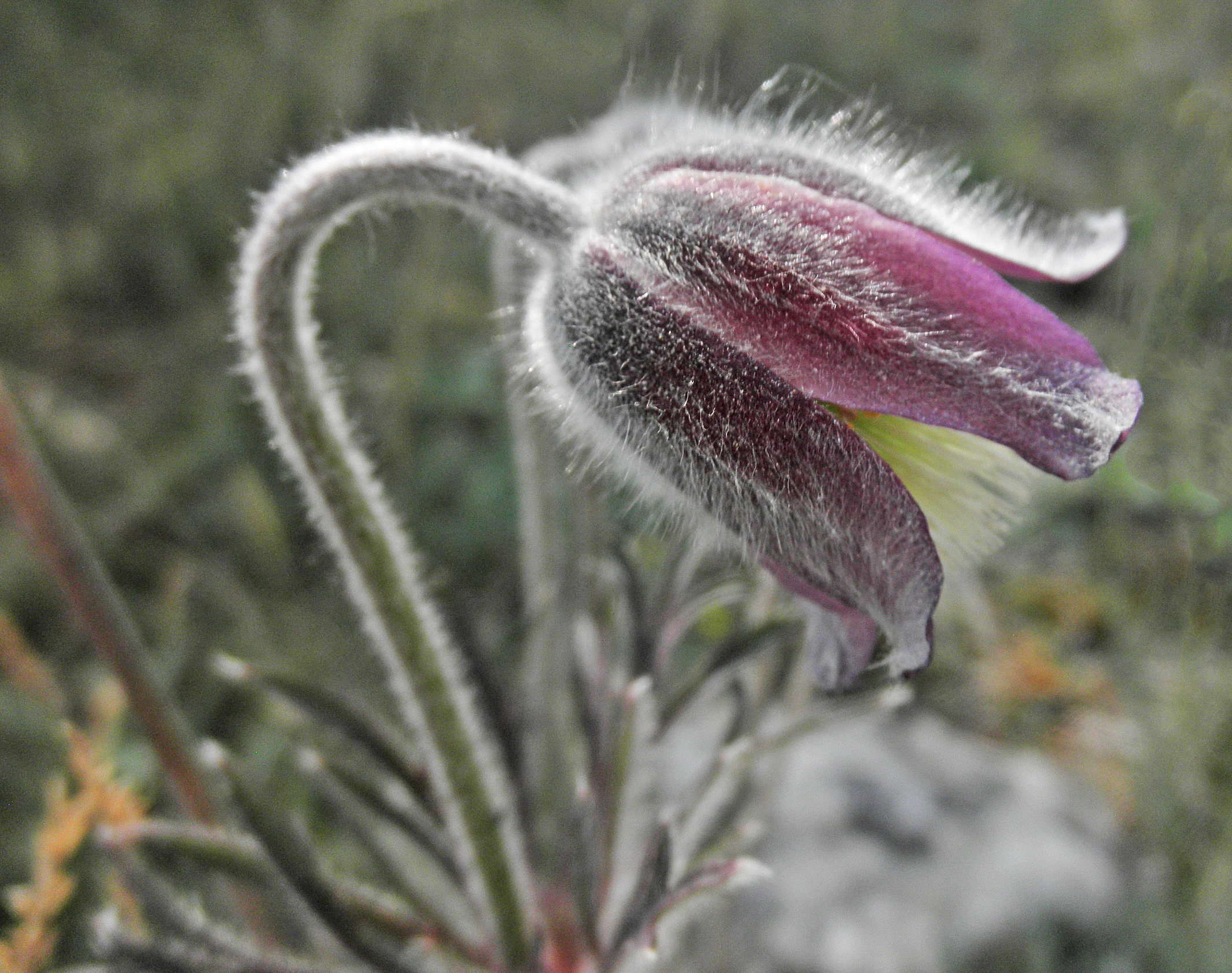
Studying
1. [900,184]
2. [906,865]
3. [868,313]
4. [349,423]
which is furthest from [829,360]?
[906,865]

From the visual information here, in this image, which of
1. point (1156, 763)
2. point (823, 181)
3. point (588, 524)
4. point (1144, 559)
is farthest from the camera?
point (1144, 559)

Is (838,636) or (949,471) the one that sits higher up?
(949,471)

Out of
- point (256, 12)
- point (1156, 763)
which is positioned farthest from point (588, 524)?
point (256, 12)

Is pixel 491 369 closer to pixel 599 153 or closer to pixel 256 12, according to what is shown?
pixel 256 12

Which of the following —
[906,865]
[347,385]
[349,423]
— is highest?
[347,385]

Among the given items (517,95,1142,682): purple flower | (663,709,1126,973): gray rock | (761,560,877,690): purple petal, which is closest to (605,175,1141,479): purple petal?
(517,95,1142,682): purple flower

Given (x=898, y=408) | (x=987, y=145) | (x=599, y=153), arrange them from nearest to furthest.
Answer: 1. (x=898, y=408)
2. (x=599, y=153)
3. (x=987, y=145)

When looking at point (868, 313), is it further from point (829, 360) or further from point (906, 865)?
point (906, 865)

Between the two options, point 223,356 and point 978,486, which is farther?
point 223,356
